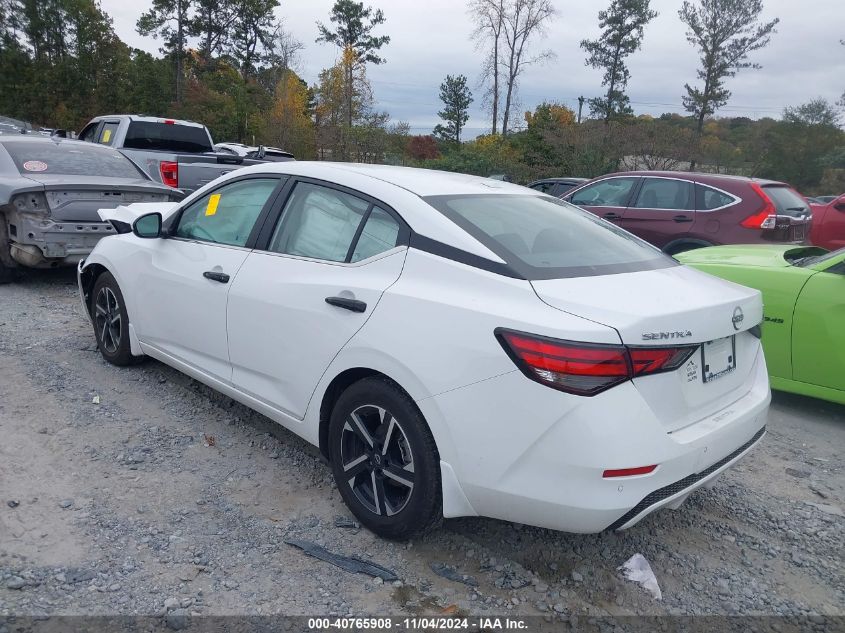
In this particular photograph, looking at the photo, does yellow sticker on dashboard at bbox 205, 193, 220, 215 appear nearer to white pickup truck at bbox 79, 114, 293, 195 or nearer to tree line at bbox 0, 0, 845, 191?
white pickup truck at bbox 79, 114, 293, 195

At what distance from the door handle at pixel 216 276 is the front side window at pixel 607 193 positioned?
6657 mm

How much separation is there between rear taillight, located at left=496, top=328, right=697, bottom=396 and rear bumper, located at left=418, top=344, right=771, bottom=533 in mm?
37

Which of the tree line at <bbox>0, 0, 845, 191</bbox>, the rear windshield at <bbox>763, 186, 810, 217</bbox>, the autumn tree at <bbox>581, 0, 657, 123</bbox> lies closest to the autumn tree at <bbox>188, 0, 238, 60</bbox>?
the tree line at <bbox>0, 0, 845, 191</bbox>

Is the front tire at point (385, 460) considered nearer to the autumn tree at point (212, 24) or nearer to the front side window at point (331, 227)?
the front side window at point (331, 227)

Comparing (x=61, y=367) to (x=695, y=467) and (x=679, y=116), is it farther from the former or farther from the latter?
(x=679, y=116)

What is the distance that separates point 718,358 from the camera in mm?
2807

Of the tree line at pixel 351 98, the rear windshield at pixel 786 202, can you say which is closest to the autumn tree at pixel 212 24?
the tree line at pixel 351 98

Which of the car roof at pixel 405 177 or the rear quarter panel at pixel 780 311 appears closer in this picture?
the car roof at pixel 405 177

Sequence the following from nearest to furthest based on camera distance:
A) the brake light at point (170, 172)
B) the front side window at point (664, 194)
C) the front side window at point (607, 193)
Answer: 1. the front side window at point (664, 194)
2. the front side window at point (607, 193)
3. the brake light at point (170, 172)

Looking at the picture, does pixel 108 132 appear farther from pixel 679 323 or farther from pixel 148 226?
pixel 679 323

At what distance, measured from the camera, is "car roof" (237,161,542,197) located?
130 inches

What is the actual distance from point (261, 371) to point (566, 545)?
172 centimetres

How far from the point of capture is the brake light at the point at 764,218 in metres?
7.78

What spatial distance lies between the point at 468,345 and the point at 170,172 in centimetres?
823
